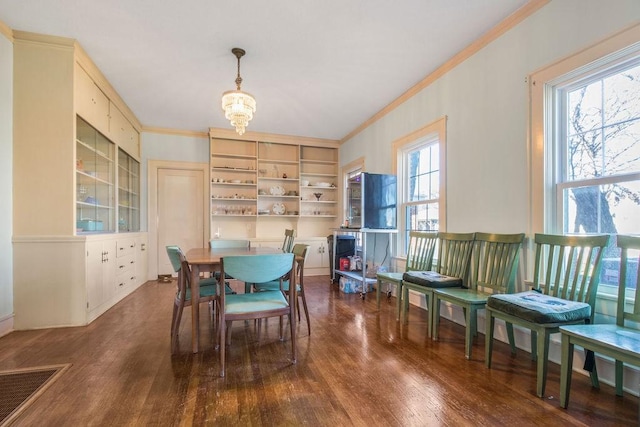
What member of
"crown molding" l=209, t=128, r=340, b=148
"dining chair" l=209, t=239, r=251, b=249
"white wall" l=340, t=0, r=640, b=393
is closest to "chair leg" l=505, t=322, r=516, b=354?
"white wall" l=340, t=0, r=640, b=393

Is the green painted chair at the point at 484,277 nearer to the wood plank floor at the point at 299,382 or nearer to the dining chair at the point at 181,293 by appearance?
the wood plank floor at the point at 299,382

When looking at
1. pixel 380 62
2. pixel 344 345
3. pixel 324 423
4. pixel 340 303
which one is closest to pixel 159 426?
pixel 324 423

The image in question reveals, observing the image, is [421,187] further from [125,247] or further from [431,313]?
[125,247]

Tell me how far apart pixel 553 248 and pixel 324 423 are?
200 cm

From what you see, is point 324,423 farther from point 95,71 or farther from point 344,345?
point 95,71

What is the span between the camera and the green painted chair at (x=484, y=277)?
234cm

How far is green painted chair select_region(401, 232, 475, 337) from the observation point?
2770 millimetres

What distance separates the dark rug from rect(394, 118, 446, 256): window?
3.66 metres

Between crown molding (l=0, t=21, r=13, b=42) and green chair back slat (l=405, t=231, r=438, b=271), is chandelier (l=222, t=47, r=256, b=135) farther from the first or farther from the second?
green chair back slat (l=405, t=231, r=438, b=271)

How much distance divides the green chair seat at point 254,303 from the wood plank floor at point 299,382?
16.3 inches

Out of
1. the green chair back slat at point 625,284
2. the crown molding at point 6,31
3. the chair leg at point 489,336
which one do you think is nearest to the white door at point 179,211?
the crown molding at point 6,31

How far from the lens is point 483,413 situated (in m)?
1.64

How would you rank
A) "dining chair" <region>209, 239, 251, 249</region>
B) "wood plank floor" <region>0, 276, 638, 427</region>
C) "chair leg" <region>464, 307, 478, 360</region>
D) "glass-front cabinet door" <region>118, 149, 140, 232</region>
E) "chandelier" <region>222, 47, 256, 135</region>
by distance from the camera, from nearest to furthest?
1. "wood plank floor" <region>0, 276, 638, 427</region>
2. "chair leg" <region>464, 307, 478, 360</region>
3. "chandelier" <region>222, 47, 256, 135</region>
4. "dining chair" <region>209, 239, 251, 249</region>
5. "glass-front cabinet door" <region>118, 149, 140, 232</region>

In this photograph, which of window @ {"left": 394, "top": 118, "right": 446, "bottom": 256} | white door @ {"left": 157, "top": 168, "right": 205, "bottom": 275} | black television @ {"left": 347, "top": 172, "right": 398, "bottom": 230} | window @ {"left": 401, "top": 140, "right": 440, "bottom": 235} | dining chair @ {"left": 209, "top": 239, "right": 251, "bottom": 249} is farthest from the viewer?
white door @ {"left": 157, "top": 168, "right": 205, "bottom": 275}
